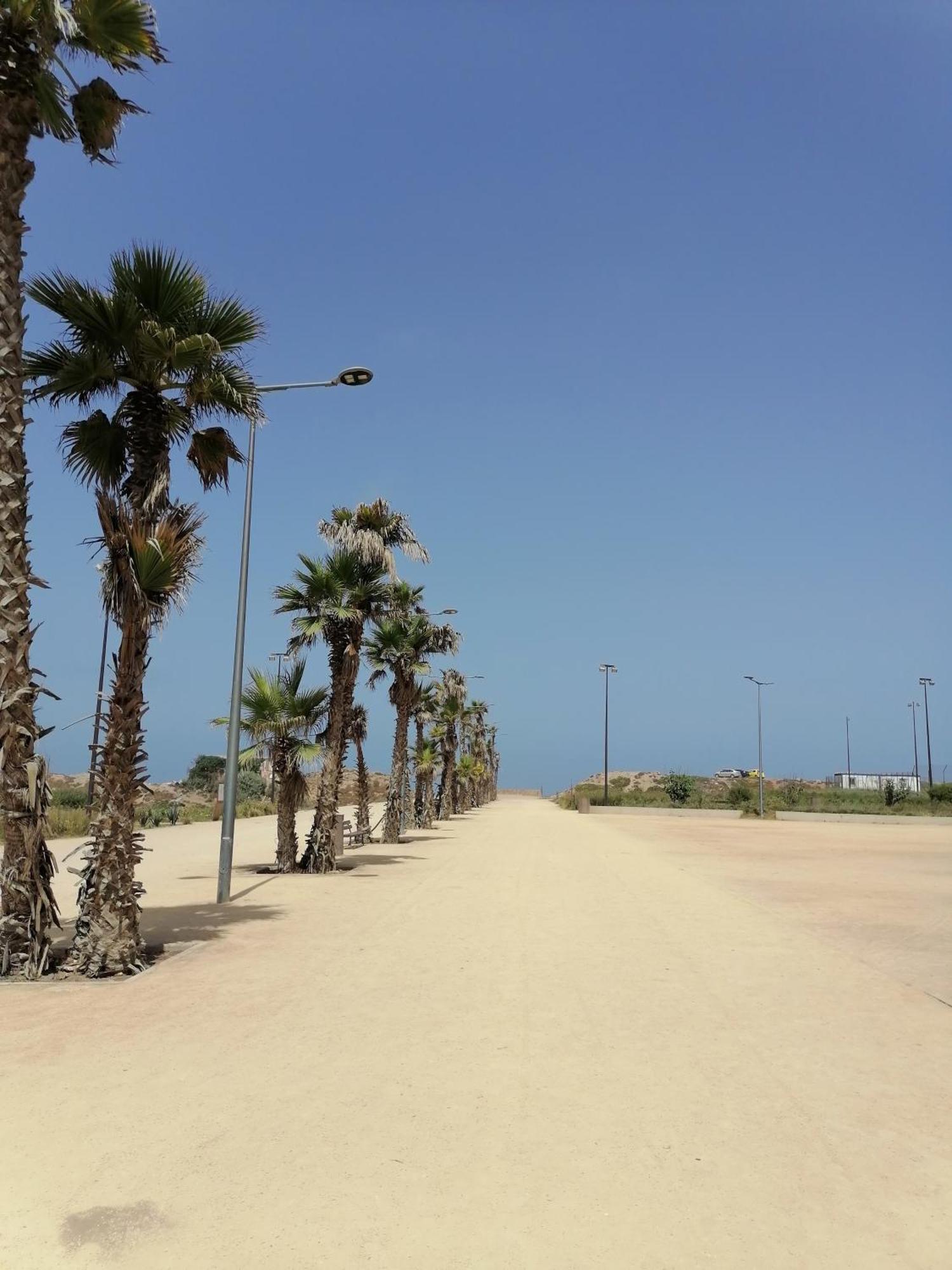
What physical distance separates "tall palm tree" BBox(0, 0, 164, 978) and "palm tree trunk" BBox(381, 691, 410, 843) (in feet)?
71.1

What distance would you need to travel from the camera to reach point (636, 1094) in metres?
6.11

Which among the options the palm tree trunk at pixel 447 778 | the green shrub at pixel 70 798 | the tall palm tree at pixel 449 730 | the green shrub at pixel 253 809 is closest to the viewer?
the green shrub at pixel 70 798

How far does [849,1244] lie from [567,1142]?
5.18 feet

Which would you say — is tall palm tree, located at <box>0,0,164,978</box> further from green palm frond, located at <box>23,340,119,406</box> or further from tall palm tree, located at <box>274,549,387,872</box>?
tall palm tree, located at <box>274,549,387,872</box>

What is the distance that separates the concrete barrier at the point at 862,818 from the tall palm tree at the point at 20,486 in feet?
169

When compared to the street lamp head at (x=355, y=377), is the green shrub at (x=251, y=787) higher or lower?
lower

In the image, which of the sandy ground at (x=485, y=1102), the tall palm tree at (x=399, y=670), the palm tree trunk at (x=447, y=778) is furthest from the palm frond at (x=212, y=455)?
the palm tree trunk at (x=447, y=778)

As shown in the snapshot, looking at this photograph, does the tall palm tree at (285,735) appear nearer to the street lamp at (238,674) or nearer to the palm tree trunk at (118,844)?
the street lamp at (238,674)

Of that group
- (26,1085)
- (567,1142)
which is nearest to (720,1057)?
(567,1142)

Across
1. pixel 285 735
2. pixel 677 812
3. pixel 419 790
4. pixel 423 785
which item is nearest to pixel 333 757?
pixel 285 735

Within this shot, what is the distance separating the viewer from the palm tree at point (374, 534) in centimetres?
2173

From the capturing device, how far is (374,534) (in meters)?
22.1

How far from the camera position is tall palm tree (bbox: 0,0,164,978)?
376 inches

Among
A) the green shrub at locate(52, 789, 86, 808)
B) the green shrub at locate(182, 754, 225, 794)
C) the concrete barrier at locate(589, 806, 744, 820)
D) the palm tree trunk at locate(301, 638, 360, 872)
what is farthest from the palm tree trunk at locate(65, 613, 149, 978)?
the green shrub at locate(182, 754, 225, 794)
